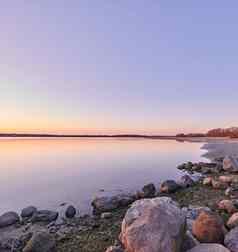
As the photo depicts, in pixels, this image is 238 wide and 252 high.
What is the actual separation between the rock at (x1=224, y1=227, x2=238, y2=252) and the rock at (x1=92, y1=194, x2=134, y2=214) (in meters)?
5.05

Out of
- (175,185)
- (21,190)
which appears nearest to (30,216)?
(21,190)

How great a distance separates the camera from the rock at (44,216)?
28.3 feet

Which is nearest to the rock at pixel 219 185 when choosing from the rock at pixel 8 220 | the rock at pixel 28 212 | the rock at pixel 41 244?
the rock at pixel 28 212

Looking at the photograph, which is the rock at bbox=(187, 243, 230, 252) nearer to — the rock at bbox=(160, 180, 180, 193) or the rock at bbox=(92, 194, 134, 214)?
the rock at bbox=(92, 194, 134, 214)

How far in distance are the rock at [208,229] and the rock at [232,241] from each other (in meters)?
0.17

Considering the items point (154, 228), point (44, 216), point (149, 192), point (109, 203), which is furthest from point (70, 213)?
point (154, 228)

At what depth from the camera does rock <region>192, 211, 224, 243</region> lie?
5.34 metres

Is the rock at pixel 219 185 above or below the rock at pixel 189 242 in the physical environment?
below

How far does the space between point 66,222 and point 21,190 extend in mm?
6233

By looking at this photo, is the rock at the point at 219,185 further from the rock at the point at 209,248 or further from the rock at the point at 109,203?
the rock at the point at 209,248

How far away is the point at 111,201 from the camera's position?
9.86m

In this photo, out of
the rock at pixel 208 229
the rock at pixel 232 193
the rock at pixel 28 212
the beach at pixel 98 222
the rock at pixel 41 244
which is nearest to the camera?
the rock at pixel 208 229

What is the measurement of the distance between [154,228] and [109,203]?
517 centimetres

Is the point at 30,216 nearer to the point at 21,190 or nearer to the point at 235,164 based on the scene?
the point at 21,190
